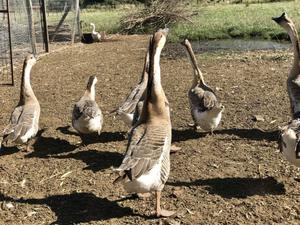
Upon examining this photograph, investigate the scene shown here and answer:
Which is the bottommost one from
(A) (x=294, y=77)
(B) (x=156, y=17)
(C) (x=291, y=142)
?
(B) (x=156, y=17)

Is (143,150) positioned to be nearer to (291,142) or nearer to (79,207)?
(79,207)

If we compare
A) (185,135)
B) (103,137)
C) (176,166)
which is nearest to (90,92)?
(103,137)

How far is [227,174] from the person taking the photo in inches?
235

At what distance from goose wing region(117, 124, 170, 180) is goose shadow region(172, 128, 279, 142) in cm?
213

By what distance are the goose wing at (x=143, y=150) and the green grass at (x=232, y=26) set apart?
46.7ft

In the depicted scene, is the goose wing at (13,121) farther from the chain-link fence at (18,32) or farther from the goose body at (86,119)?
the chain-link fence at (18,32)

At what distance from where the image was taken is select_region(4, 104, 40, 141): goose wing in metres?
6.77

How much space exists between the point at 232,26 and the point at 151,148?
16.9 m

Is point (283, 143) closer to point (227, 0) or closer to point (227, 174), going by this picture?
point (227, 174)

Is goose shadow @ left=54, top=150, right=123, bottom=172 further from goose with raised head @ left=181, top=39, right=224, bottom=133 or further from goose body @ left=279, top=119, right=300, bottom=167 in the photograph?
goose body @ left=279, top=119, right=300, bottom=167

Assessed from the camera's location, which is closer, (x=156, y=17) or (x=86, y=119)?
(x=86, y=119)

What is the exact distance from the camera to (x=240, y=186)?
562 cm

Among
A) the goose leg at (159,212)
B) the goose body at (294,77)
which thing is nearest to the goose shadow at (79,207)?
the goose leg at (159,212)

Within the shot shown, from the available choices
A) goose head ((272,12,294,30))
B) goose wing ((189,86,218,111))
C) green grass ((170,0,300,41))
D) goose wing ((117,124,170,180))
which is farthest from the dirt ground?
green grass ((170,0,300,41))
